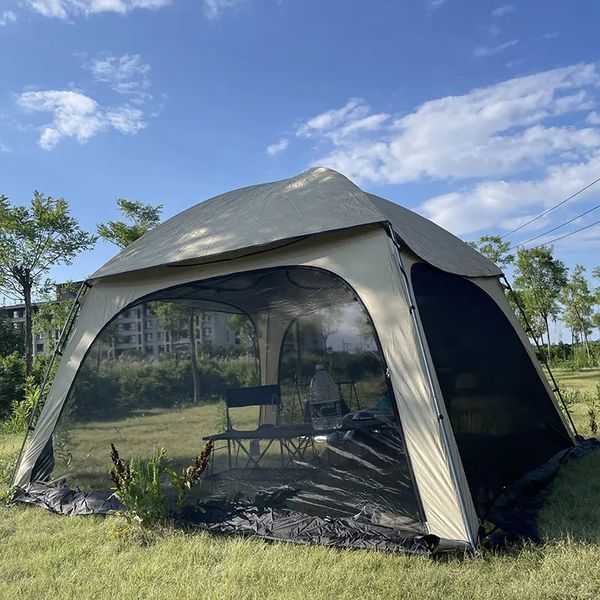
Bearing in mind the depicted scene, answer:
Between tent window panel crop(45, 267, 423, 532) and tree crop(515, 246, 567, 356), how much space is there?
540 inches

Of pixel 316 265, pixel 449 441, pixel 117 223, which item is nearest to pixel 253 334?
pixel 316 265

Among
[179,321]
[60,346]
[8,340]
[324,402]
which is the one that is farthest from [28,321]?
[324,402]

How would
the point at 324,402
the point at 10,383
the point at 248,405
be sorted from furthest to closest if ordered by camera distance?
the point at 10,383 < the point at 248,405 < the point at 324,402

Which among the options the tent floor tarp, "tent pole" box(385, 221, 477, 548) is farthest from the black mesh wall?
"tent pole" box(385, 221, 477, 548)

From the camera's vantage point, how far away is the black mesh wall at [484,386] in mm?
3479

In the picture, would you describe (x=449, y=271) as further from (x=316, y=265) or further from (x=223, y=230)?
(x=223, y=230)

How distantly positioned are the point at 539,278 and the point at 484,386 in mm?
13614

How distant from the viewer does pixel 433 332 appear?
3539mm

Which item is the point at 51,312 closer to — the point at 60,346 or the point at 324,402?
the point at 60,346

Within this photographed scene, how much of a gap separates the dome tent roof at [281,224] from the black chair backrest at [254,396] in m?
1.02

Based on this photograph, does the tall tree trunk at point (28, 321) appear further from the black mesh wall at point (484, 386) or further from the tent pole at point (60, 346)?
the black mesh wall at point (484, 386)

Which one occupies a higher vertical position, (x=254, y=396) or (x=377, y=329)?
(x=377, y=329)

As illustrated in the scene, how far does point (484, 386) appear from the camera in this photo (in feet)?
13.0

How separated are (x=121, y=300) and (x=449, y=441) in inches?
104
